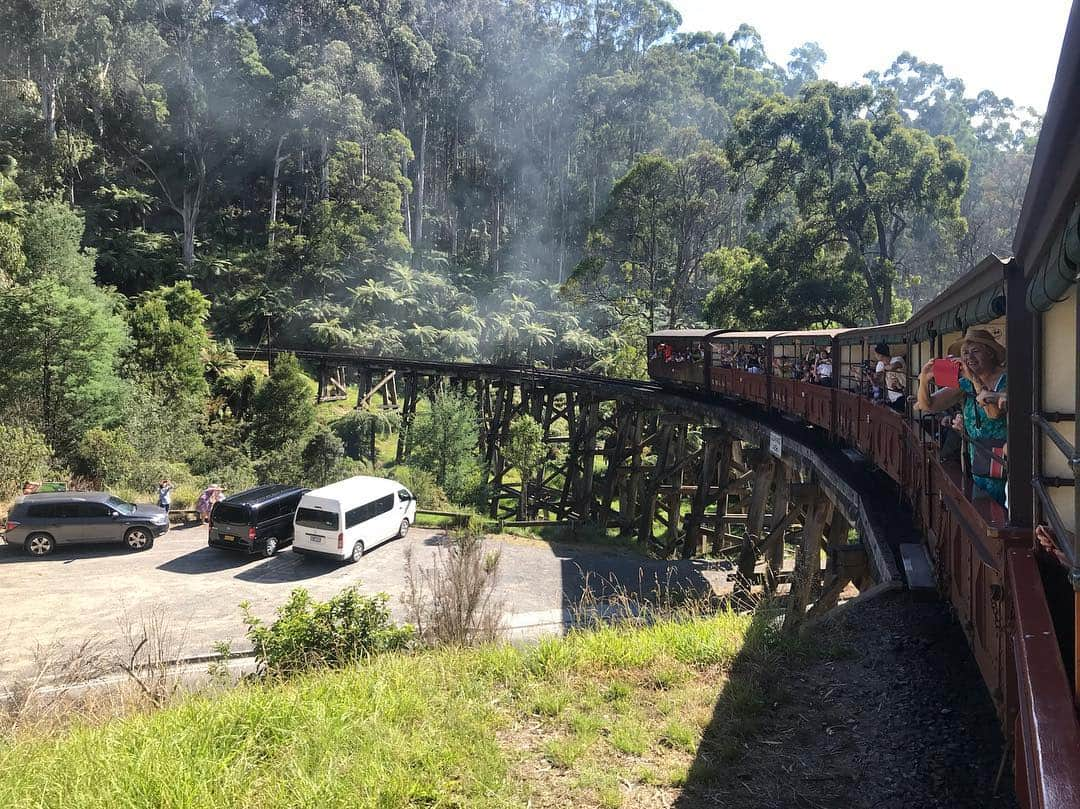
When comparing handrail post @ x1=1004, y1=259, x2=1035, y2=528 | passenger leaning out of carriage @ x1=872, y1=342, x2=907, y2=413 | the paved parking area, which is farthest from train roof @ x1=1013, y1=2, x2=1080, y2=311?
the paved parking area

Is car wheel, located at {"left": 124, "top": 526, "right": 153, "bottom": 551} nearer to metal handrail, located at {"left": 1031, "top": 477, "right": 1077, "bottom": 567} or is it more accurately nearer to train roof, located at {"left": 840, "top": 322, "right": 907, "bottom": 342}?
train roof, located at {"left": 840, "top": 322, "right": 907, "bottom": 342}

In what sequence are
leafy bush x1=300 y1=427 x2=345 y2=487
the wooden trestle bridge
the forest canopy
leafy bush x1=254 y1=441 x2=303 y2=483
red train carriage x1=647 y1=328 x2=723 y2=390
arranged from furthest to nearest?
the forest canopy < leafy bush x1=300 y1=427 x2=345 y2=487 < leafy bush x1=254 y1=441 x2=303 y2=483 < red train carriage x1=647 y1=328 x2=723 y2=390 < the wooden trestle bridge

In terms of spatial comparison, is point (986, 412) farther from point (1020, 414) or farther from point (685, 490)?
point (685, 490)

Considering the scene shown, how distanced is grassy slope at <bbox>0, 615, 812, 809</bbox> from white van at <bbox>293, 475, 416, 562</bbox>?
23.0 ft

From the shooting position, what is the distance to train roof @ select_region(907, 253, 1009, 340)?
3.07 m

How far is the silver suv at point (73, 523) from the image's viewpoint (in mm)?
12383

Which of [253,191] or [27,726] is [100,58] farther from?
[27,726]

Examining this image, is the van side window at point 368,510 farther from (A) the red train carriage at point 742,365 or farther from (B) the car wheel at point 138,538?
(A) the red train carriage at point 742,365

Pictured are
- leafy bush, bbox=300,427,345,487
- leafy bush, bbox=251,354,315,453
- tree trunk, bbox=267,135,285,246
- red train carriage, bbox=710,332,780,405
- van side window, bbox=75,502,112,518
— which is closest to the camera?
van side window, bbox=75,502,112,518

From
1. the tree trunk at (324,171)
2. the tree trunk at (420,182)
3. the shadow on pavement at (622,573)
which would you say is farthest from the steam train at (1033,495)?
the tree trunk at (420,182)

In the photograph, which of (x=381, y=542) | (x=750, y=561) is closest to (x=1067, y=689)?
(x=750, y=561)

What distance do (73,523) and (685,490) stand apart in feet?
40.9

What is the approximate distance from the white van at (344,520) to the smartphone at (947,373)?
33.5 feet

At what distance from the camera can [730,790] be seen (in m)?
3.47
